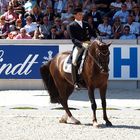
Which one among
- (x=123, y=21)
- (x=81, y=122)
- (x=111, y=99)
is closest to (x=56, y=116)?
(x=81, y=122)

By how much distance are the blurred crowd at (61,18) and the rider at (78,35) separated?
6.48m

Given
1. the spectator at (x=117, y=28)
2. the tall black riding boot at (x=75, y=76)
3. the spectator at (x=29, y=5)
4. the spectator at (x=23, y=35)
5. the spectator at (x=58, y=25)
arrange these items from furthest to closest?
1. the spectator at (x=29, y=5)
2. the spectator at (x=58, y=25)
3. the spectator at (x=117, y=28)
4. the spectator at (x=23, y=35)
5. the tall black riding boot at (x=75, y=76)

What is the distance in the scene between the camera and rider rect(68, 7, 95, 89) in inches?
514

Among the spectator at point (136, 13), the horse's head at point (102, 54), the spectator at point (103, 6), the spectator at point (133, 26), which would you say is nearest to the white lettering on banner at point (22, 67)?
the spectator at point (133, 26)

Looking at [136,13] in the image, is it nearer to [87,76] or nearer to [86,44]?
[86,44]

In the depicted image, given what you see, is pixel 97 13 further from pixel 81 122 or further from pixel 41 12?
pixel 81 122

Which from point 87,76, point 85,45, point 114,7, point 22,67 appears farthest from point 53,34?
point 87,76

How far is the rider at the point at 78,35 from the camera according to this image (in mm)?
13062

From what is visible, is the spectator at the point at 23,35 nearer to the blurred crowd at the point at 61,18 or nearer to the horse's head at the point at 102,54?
the blurred crowd at the point at 61,18

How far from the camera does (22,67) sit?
19453 mm

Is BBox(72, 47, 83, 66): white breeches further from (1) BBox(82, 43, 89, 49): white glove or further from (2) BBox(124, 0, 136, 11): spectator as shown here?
(2) BBox(124, 0, 136, 11): spectator

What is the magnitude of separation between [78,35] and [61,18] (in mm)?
8533

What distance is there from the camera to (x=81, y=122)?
516 inches

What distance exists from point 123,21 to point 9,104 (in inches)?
251
